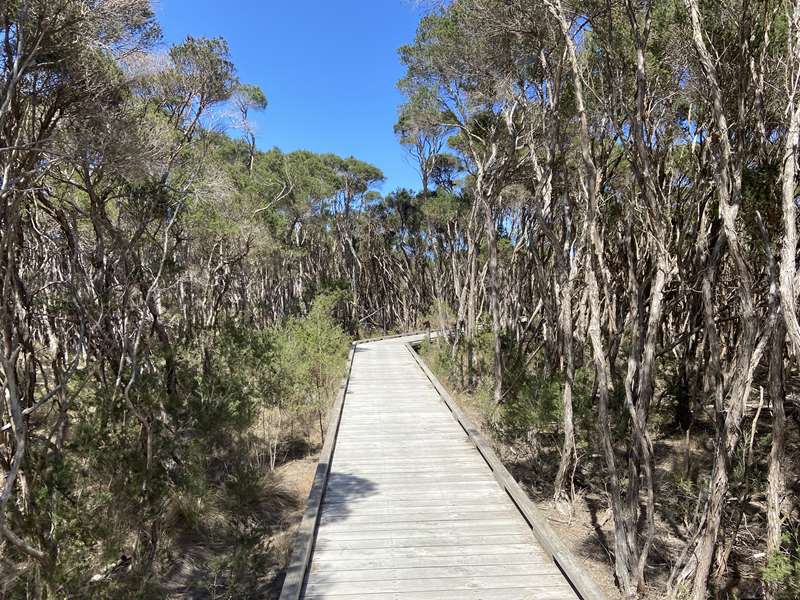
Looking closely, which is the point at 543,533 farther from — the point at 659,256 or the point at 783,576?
the point at 659,256

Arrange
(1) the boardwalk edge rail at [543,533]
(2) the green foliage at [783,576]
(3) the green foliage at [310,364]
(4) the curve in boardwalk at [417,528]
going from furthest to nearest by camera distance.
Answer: (3) the green foliage at [310,364], (4) the curve in boardwalk at [417,528], (1) the boardwalk edge rail at [543,533], (2) the green foliage at [783,576]

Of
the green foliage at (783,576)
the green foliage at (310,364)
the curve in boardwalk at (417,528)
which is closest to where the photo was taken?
the green foliage at (783,576)

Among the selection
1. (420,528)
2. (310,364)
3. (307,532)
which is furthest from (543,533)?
(310,364)

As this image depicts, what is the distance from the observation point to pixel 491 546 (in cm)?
362

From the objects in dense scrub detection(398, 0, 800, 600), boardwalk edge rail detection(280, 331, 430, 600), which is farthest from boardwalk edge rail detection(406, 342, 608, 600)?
boardwalk edge rail detection(280, 331, 430, 600)

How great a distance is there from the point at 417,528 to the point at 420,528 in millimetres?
23

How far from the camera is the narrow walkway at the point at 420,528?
3152mm

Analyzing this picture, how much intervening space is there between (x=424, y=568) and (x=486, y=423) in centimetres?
392

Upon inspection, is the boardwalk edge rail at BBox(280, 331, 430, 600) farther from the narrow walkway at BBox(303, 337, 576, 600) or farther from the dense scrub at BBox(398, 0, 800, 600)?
the dense scrub at BBox(398, 0, 800, 600)

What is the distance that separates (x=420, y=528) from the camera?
393 cm

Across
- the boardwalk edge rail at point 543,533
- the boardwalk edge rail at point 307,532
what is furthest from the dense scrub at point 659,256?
the boardwalk edge rail at point 307,532

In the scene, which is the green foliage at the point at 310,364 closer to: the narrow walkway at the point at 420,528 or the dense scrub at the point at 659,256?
the narrow walkway at the point at 420,528

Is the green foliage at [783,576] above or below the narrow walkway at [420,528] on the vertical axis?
above

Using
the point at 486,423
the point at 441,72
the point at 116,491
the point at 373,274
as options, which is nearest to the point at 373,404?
the point at 486,423
